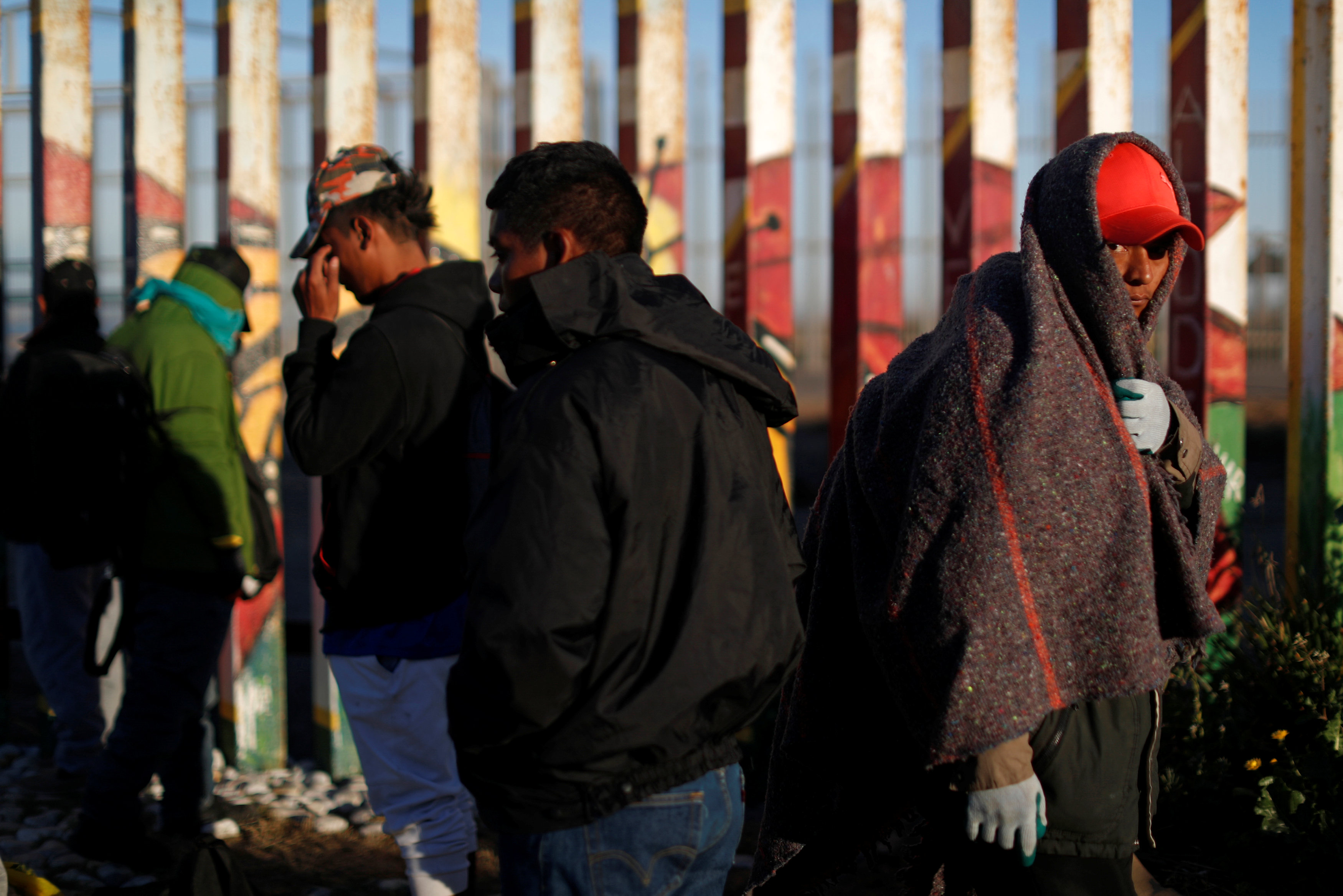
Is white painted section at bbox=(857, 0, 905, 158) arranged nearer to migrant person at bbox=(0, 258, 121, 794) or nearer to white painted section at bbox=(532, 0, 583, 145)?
white painted section at bbox=(532, 0, 583, 145)

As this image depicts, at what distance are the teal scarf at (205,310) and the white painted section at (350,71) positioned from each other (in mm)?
826

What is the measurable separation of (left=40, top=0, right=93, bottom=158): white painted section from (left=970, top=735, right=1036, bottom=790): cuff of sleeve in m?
4.51

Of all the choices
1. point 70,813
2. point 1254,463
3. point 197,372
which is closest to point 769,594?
point 197,372

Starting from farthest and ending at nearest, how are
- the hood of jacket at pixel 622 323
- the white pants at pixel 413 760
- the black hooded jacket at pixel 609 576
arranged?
1. the white pants at pixel 413 760
2. the hood of jacket at pixel 622 323
3. the black hooded jacket at pixel 609 576

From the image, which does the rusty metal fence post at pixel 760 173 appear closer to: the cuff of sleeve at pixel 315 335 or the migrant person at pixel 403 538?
the migrant person at pixel 403 538

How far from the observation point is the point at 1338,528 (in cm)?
352

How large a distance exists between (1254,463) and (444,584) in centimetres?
1591

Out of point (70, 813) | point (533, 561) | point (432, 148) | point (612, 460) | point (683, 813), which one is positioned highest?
point (432, 148)

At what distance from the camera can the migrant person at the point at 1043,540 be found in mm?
1656

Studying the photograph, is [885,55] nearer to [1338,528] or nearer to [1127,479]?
[1338,528]

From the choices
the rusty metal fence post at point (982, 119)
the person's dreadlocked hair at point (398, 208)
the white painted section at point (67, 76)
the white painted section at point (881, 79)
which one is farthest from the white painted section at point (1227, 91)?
the white painted section at point (67, 76)

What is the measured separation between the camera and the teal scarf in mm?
3658

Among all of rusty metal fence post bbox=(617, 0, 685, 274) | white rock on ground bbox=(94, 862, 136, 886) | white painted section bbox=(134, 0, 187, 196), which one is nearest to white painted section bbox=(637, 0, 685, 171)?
rusty metal fence post bbox=(617, 0, 685, 274)

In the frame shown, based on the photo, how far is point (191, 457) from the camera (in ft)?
11.4
